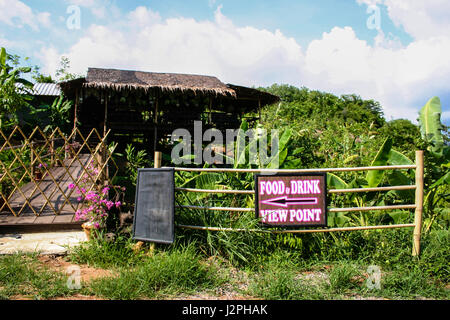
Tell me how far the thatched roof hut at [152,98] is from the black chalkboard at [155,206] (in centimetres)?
761

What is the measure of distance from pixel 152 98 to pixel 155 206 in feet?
27.4

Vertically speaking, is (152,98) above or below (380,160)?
above

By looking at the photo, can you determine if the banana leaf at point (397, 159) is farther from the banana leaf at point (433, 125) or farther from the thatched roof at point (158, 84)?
the thatched roof at point (158, 84)

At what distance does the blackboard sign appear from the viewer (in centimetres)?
353

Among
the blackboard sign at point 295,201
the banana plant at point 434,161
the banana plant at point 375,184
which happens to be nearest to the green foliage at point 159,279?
the blackboard sign at point 295,201

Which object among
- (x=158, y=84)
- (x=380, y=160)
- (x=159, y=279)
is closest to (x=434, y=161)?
(x=380, y=160)

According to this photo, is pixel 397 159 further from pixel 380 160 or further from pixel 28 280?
pixel 28 280

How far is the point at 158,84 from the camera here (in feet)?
35.7
